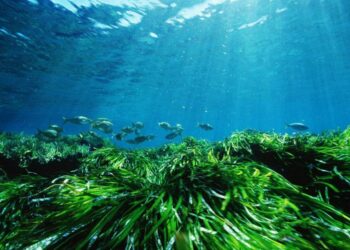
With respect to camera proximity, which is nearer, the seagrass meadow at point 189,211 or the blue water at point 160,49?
the seagrass meadow at point 189,211

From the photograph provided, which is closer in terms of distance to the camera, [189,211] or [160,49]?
[189,211]

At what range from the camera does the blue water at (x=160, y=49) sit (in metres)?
23.8

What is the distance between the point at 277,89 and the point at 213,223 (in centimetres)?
6459

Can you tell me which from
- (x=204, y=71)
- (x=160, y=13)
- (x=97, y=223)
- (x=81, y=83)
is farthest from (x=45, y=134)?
(x=204, y=71)

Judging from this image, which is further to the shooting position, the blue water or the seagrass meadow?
the blue water

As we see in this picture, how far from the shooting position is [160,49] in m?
32.1

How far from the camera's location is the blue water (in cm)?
2377

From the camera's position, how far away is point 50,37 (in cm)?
2591

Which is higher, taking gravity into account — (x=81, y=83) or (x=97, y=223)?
(x=81, y=83)

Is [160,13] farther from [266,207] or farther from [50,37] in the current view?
[266,207]

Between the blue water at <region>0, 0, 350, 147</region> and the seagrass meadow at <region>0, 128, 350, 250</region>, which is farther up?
the blue water at <region>0, 0, 350, 147</region>

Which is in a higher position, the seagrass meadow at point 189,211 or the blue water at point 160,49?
the blue water at point 160,49

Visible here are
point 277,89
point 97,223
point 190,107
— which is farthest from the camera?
point 190,107

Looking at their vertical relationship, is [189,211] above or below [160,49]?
below
